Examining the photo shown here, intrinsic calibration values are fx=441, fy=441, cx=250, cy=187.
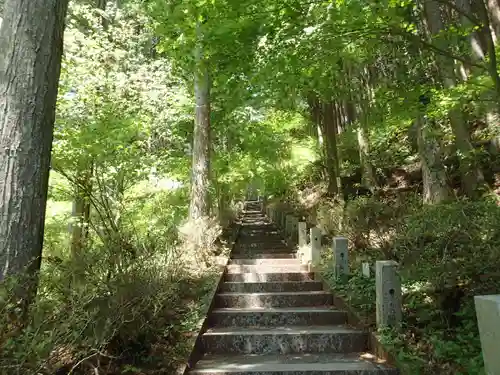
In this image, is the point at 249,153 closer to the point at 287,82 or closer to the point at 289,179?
the point at 289,179

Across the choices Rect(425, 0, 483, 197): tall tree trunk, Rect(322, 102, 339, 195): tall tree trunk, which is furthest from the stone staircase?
Rect(322, 102, 339, 195): tall tree trunk

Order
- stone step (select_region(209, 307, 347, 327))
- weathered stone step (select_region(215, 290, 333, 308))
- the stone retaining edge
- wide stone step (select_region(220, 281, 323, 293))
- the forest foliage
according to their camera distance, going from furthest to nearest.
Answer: wide stone step (select_region(220, 281, 323, 293))
weathered stone step (select_region(215, 290, 333, 308))
stone step (select_region(209, 307, 347, 327))
the stone retaining edge
the forest foliage

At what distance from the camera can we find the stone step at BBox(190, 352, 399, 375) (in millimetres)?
4848

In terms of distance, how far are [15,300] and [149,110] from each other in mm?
11724

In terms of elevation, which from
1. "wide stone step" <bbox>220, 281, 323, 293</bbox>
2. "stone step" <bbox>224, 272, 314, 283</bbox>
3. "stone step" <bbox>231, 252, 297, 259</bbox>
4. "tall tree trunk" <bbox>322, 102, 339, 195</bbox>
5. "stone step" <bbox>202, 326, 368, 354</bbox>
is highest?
"tall tree trunk" <bbox>322, 102, 339, 195</bbox>

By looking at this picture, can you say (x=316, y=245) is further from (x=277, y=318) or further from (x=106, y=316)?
(x=106, y=316)

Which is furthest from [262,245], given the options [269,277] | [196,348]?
[196,348]

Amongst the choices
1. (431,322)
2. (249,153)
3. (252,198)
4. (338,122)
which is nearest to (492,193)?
(431,322)

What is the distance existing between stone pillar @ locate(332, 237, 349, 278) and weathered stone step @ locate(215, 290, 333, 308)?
48cm

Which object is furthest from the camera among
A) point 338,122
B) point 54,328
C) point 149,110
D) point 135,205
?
point 338,122

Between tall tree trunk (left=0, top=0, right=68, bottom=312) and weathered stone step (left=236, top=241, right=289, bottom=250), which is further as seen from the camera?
weathered stone step (left=236, top=241, right=289, bottom=250)

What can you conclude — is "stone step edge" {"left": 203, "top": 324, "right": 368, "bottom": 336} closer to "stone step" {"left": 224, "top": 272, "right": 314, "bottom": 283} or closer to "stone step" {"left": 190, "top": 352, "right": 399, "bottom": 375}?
"stone step" {"left": 190, "top": 352, "right": 399, "bottom": 375}

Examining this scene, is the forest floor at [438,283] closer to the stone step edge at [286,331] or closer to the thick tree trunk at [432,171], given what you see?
the stone step edge at [286,331]

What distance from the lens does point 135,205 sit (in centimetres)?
1281
